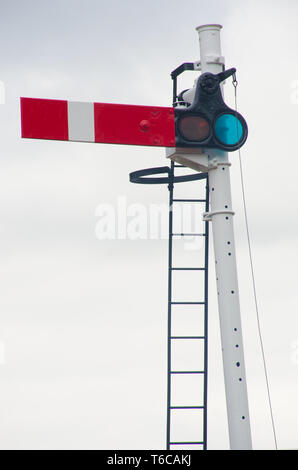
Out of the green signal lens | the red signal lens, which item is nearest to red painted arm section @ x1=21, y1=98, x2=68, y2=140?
the red signal lens

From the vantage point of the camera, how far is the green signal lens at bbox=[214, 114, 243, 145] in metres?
6.36

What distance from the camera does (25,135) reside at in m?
5.93

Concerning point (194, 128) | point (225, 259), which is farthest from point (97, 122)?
point (225, 259)

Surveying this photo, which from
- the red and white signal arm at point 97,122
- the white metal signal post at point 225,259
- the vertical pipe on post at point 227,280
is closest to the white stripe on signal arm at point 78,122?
the red and white signal arm at point 97,122

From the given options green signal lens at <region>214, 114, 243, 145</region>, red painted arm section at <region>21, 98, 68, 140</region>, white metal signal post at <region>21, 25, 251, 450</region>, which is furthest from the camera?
green signal lens at <region>214, 114, 243, 145</region>

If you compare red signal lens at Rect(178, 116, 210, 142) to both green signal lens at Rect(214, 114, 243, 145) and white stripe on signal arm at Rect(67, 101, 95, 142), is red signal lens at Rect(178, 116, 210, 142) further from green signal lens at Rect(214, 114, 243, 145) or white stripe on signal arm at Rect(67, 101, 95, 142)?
white stripe on signal arm at Rect(67, 101, 95, 142)

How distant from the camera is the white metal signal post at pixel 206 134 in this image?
6062 millimetres

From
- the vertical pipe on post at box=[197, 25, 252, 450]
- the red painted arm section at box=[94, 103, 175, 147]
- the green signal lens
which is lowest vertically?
the vertical pipe on post at box=[197, 25, 252, 450]

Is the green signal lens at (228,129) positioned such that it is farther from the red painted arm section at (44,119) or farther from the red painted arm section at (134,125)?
the red painted arm section at (44,119)

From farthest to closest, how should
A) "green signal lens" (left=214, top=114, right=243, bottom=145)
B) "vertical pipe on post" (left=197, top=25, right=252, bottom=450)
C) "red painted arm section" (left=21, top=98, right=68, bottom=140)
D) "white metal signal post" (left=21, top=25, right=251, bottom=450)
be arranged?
"green signal lens" (left=214, top=114, right=243, bottom=145) < "vertical pipe on post" (left=197, top=25, right=252, bottom=450) < "white metal signal post" (left=21, top=25, right=251, bottom=450) < "red painted arm section" (left=21, top=98, right=68, bottom=140)

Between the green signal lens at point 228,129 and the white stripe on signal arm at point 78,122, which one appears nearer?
the white stripe on signal arm at point 78,122

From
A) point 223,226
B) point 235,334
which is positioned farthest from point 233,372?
point 223,226

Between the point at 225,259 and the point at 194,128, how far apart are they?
1.03 m

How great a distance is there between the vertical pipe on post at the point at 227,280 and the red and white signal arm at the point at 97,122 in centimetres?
51
